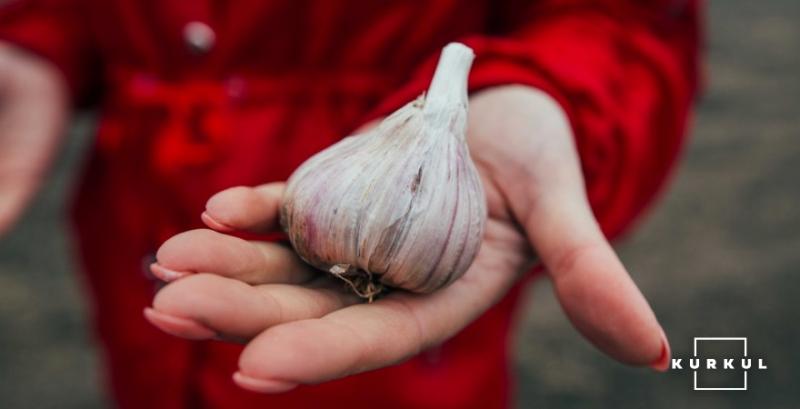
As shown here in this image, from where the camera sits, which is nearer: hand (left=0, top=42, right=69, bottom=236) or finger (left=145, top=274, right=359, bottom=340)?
finger (left=145, top=274, right=359, bottom=340)

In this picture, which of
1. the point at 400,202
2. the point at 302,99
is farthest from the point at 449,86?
the point at 302,99

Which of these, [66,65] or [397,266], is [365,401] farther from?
[66,65]

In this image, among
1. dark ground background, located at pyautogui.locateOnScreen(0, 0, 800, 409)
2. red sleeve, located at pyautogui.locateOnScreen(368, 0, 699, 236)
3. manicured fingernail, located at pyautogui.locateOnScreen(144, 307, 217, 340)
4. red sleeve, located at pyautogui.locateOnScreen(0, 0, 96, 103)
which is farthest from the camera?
dark ground background, located at pyautogui.locateOnScreen(0, 0, 800, 409)

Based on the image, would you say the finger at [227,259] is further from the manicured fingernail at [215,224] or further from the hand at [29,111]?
the hand at [29,111]

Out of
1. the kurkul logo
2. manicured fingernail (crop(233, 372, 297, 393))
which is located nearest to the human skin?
manicured fingernail (crop(233, 372, 297, 393))

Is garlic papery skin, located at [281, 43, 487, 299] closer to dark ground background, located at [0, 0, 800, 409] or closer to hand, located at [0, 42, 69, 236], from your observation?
hand, located at [0, 42, 69, 236]

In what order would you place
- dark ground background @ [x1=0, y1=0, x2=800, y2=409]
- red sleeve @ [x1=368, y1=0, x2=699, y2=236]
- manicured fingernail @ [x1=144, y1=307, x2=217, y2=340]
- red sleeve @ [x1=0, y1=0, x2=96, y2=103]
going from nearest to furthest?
1. manicured fingernail @ [x1=144, y1=307, x2=217, y2=340]
2. red sleeve @ [x1=368, y1=0, x2=699, y2=236]
3. red sleeve @ [x1=0, y1=0, x2=96, y2=103]
4. dark ground background @ [x1=0, y1=0, x2=800, y2=409]

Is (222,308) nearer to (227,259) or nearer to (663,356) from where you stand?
(227,259)
